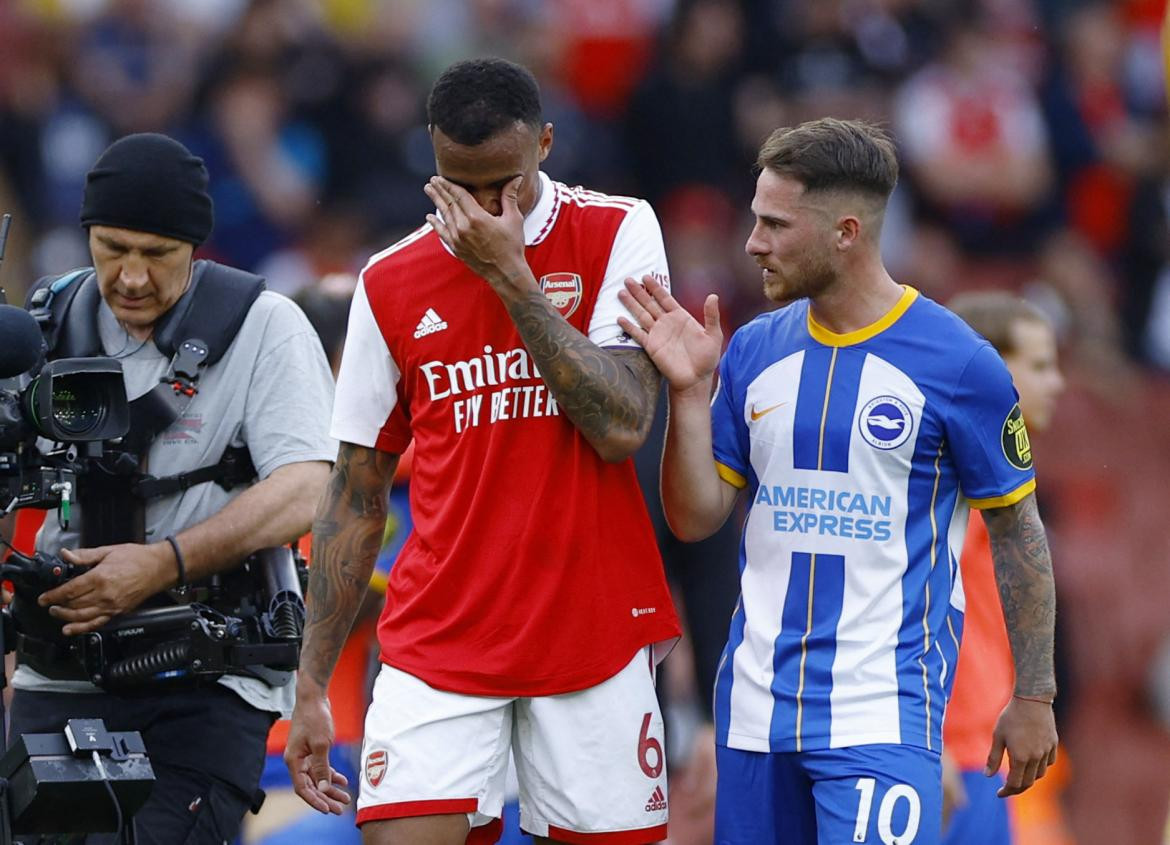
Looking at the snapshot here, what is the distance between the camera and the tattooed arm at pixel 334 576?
4461 millimetres

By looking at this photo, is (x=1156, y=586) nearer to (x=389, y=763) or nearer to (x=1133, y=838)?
(x=1133, y=838)

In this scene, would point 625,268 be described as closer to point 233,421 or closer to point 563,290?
point 563,290

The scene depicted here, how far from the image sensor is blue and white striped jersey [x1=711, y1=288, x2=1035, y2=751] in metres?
4.13

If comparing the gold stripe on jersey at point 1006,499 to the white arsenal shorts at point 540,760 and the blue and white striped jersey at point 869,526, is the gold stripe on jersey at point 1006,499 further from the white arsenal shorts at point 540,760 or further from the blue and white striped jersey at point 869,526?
the white arsenal shorts at point 540,760

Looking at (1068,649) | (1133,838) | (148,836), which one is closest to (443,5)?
(1068,649)

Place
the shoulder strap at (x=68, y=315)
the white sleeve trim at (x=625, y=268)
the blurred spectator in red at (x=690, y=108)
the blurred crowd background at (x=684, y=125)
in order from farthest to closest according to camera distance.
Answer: the blurred spectator in red at (x=690, y=108) < the blurred crowd background at (x=684, y=125) < the shoulder strap at (x=68, y=315) < the white sleeve trim at (x=625, y=268)

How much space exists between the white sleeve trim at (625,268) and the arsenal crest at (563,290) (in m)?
0.05

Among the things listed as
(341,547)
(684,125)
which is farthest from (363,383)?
(684,125)

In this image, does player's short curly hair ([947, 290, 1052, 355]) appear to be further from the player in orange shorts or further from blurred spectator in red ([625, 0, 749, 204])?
blurred spectator in red ([625, 0, 749, 204])

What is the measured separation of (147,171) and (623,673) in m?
1.72

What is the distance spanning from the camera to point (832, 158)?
168 inches

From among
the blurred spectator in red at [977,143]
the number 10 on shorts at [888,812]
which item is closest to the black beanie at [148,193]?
the number 10 on shorts at [888,812]

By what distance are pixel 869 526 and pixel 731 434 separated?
0.42 m

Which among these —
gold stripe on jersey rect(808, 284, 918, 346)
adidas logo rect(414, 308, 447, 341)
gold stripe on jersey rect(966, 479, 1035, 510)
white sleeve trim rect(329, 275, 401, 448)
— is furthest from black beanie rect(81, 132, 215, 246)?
gold stripe on jersey rect(966, 479, 1035, 510)
